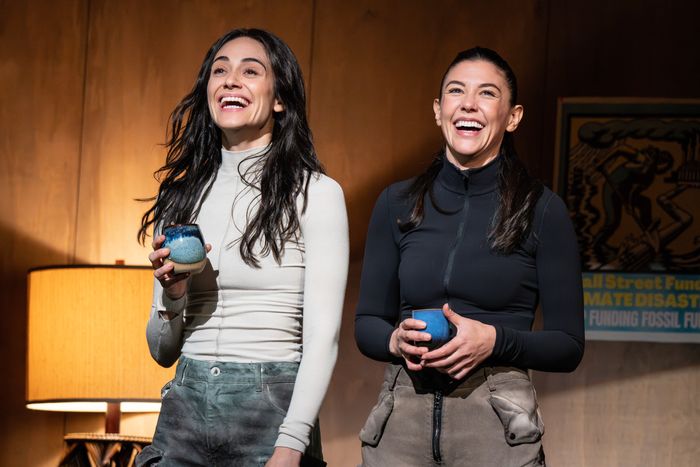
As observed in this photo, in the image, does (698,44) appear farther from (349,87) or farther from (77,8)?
(77,8)

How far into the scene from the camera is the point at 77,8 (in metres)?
3.74

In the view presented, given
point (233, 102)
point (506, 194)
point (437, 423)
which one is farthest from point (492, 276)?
point (233, 102)

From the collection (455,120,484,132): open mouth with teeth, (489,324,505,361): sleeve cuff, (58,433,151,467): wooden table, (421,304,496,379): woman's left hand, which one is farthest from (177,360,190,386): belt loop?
(58,433,151,467): wooden table

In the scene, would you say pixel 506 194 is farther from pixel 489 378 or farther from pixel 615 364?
pixel 615 364

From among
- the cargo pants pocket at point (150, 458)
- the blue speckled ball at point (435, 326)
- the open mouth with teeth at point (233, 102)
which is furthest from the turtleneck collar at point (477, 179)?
the cargo pants pocket at point (150, 458)

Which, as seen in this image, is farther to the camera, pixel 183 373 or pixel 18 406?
pixel 18 406

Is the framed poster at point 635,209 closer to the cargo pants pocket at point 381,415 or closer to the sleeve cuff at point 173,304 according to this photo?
the cargo pants pocket at point 381,415

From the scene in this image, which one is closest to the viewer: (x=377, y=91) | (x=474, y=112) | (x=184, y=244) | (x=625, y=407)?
(x=184, y=244)

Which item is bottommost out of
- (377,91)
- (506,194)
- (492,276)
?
(492,276)

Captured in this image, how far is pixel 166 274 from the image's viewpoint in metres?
1.86

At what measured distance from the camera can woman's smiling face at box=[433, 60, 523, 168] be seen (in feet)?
6.45

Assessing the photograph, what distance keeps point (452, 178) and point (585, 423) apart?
1.64 metres

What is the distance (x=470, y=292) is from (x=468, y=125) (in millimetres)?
318

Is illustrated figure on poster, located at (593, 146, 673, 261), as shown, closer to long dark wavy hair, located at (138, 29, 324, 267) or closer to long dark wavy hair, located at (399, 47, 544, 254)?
long dark wavy hair, located at (399, 47, 544, 254)
